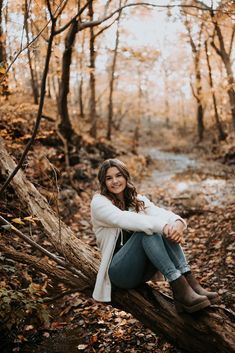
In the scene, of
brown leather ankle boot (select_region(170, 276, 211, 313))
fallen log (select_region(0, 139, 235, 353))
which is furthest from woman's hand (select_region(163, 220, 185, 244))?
fallen log (select_region(0, 139, 235, 353))

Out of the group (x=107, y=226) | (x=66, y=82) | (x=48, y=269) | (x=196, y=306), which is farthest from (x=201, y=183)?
(x=196, y=306)

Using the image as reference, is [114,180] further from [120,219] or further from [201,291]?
[201,291]

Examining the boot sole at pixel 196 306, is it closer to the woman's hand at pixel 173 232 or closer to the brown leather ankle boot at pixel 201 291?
the brown leather ankle boot at pixel 201 291

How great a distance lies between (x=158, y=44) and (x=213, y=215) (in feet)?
89.2

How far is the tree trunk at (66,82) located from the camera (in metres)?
9.81

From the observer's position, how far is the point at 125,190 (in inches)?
145

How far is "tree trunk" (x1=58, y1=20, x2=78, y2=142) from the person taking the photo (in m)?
9.81

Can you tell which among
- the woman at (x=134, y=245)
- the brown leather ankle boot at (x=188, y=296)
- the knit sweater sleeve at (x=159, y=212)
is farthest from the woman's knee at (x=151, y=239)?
the brown leather ankle boot at (x=188, y=296)

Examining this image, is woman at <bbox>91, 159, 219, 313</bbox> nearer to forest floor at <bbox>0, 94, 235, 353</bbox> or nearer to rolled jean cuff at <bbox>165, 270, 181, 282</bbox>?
rolled jean cuff at <bbox>165, 270, 181, 282</bbox>

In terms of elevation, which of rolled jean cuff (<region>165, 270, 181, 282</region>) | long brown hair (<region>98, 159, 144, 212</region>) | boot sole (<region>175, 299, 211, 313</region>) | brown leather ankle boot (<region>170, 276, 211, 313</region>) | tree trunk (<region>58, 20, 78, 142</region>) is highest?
tree trunk (<region>58, 20, 78, 142</region>)

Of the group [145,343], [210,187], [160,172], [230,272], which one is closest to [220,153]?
[160,172]

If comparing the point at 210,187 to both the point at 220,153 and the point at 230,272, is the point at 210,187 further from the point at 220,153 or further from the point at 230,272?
the point at 220,153

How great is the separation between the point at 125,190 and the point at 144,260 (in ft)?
2.77

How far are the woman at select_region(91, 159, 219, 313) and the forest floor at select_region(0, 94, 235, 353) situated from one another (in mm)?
619
